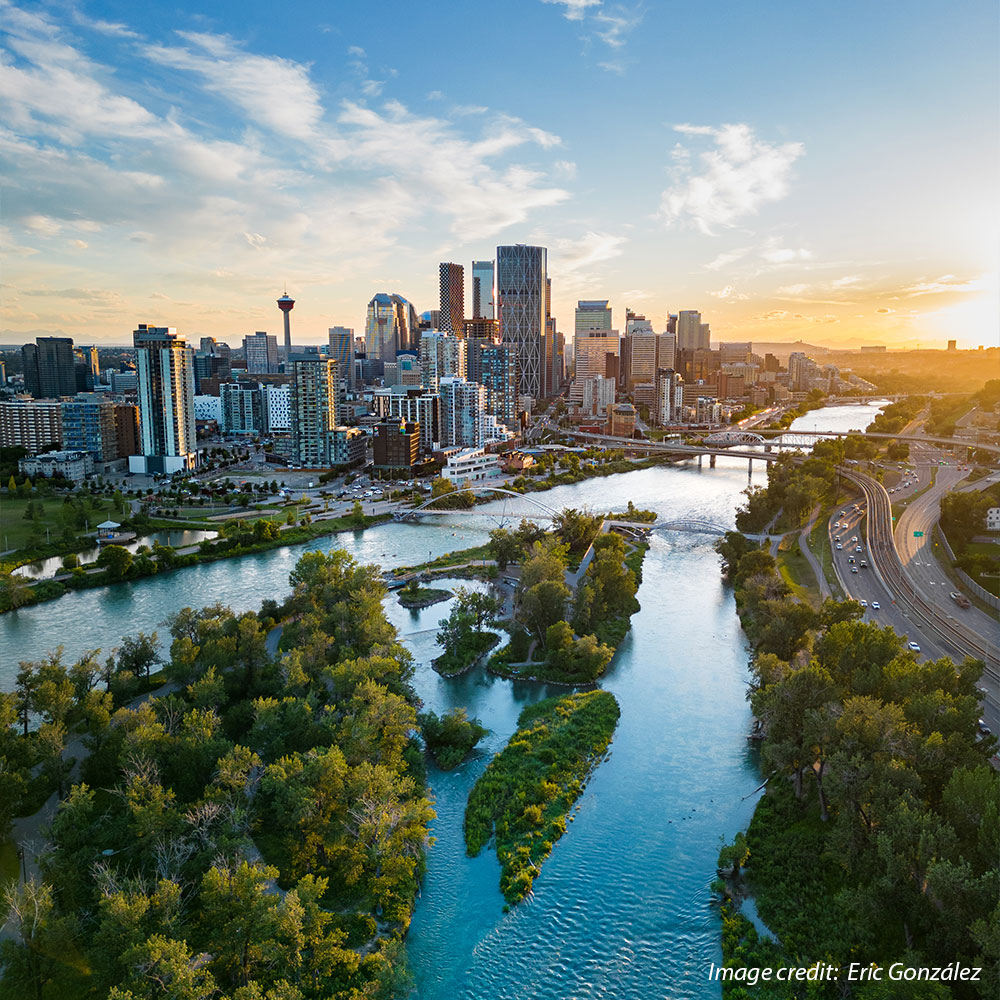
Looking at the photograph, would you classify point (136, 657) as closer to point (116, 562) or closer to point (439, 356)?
point (116, 562)

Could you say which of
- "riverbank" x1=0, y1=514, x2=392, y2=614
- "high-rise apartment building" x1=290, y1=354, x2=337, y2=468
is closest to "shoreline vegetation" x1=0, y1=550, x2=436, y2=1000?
"riverbank" x1=0, y1=514, x2=392, y2=614

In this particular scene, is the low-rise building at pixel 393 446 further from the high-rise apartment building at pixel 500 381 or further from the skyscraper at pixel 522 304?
the skyscraper at pixel 522 304

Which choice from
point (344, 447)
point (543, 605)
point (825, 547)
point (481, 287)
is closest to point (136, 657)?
point (543, 605)

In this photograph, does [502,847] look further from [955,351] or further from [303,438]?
[955,351]

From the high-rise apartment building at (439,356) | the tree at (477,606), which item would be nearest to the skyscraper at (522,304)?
the high-rise apartment building at (439,356)

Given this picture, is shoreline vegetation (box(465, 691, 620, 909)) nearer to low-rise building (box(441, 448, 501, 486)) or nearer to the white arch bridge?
the white arch bridge
